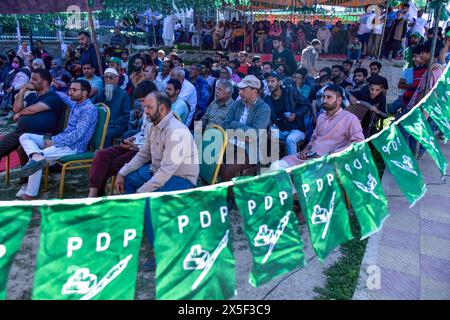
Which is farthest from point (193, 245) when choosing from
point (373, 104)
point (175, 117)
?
point (373, 104)

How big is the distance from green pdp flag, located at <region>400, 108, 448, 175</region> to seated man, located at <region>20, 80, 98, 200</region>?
131 inches

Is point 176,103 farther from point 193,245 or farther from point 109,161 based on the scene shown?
point 193,245

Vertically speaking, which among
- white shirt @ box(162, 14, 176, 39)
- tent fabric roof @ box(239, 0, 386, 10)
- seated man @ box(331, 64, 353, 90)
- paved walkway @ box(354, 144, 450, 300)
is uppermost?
tent fabric roof @ box(239, 0, 386, 10)

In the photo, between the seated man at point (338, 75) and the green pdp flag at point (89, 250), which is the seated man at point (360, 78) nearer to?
the seated man at point (338, 75)

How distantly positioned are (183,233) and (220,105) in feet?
11.4

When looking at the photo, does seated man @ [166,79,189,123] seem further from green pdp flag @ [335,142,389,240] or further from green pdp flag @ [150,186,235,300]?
green pdp flag @ [150,186,235,300]

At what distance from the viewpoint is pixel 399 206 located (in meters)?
4.73

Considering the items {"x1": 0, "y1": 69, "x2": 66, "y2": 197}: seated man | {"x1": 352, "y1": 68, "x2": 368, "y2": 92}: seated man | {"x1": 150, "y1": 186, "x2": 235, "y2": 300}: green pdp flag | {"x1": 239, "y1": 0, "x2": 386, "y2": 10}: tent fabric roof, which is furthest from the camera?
{"x1": 239, "y1": 0, "x2": 386, "y2": 10}: tent fabric roof

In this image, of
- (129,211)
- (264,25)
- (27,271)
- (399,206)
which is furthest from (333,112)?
(264,25)

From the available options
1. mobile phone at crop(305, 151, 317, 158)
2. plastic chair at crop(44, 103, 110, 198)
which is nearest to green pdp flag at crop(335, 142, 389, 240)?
mobile phone at crop(305, 151, 317, 158)

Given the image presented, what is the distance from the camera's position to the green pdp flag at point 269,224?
7.89 feet

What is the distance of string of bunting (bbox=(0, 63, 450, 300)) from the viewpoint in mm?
1962

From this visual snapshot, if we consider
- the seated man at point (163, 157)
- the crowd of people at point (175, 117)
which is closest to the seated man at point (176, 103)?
the crowd of people at point (175, 117)

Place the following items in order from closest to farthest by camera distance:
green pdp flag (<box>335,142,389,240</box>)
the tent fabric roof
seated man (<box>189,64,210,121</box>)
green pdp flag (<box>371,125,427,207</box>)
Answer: green pdp flag (<box>335,142,389,240</box>), green pdp flag (<box>371,125,427,207</box>), seated man (<box>189,64,210,121</box>), the tent fabric roof
